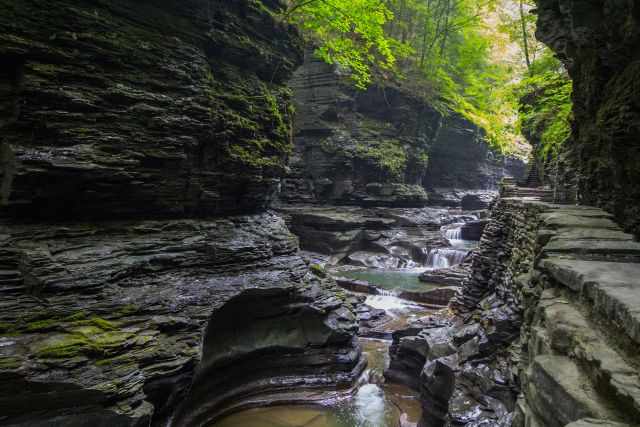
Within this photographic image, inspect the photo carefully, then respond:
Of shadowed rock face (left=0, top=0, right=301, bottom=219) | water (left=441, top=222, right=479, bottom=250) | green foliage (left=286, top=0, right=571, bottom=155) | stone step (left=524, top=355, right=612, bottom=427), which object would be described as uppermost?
green foliage (left=286, top=0, right=571, bottom=155)

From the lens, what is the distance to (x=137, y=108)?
27.7 feet

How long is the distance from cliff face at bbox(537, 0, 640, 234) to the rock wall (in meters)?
0.65

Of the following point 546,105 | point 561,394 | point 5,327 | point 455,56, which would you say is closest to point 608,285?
point 561,394

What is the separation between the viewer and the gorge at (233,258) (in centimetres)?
401

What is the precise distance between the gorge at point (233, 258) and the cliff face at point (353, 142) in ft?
47.8

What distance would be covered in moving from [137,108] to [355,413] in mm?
8594

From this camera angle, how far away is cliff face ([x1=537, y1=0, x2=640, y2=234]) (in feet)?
16.4

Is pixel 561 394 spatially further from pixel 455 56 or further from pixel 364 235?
pixel 455 56

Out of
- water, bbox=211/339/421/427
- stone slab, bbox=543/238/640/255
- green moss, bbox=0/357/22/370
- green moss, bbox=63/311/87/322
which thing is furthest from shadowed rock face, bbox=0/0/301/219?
stone slab, bbox=543/238/640/255

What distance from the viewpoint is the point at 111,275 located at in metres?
7.25

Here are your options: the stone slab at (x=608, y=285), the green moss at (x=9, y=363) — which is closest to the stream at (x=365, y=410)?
the green moss at (x=9, y=363)

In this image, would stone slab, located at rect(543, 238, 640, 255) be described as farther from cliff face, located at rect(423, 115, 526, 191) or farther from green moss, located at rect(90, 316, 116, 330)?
cliff face, located at rect(423, 115, 526, 191)

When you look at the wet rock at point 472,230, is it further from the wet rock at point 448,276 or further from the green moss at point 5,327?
the green moss at point 5,327

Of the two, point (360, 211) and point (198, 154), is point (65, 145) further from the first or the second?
point (360, 211)
